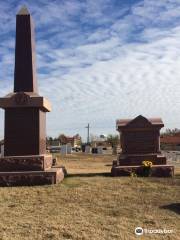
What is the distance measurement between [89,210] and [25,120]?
17.3 feet

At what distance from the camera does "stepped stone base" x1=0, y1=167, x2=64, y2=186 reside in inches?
498

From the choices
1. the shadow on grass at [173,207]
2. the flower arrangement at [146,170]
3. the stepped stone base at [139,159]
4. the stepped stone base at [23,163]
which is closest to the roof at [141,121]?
the stepped stone base at [139,159]

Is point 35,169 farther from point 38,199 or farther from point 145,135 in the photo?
point 145,135

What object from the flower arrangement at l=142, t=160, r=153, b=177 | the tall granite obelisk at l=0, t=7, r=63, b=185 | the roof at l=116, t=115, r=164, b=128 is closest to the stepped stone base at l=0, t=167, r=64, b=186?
the tall granite obelisk at l=0, t=7, r=63, b=185

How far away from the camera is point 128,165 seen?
1691 centimetres

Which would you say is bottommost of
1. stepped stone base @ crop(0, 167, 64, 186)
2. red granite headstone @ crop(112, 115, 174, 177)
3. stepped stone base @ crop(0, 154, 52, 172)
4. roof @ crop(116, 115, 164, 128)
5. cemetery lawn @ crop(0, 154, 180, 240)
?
cemetery lawn @ crop(0, 154, 180, 240)

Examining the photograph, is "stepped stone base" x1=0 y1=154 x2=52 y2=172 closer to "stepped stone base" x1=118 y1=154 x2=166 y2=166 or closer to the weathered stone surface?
"stepped stone base" x1=118 y1=154 x2=166 y2=166

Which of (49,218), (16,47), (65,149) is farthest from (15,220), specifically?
(65,149)

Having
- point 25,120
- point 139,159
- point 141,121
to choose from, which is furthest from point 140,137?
point 25,120

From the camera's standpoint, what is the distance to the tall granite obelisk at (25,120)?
13211 mm

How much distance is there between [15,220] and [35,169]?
14.9 ft

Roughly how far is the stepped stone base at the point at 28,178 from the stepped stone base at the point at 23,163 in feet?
1.55

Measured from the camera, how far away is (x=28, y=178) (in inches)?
500

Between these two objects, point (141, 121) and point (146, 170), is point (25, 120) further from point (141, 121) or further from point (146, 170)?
point (141, 121)
